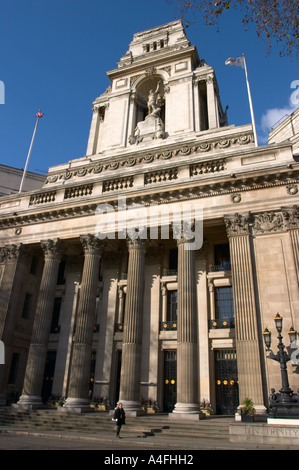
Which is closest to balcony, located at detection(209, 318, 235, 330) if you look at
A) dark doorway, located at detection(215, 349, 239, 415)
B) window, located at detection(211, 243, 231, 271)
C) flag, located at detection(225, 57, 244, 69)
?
dark doorway, located at detection(215, 349, 239, 415)

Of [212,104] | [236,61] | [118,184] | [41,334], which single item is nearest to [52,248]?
[41,334]

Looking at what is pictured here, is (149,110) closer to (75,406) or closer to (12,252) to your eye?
(12,252)

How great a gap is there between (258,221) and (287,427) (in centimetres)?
1187

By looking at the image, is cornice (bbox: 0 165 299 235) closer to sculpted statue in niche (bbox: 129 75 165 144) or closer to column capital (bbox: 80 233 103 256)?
column capital (bbox: 80 233 103 256)

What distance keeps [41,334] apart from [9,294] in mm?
4569

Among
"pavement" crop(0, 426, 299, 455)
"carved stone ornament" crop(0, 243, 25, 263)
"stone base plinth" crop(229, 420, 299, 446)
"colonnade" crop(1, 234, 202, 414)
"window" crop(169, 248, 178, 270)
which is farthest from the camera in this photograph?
"carved stone ornament" crop(0, 243, 25, 263)

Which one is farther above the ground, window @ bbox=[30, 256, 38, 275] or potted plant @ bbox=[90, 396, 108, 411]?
window @ bbox=[30, 256, 38, 275]

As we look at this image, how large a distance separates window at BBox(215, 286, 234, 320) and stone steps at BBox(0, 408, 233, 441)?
6822mm

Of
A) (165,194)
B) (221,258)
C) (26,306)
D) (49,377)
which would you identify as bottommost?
(49,377)

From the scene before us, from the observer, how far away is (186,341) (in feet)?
64.2

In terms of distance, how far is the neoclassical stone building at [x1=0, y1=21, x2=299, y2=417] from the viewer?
19.6m

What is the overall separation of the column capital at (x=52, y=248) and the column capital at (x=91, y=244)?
7.98 ft
